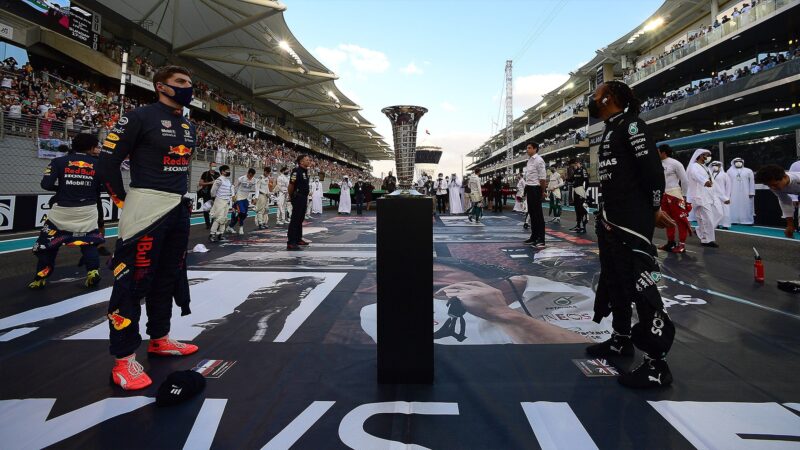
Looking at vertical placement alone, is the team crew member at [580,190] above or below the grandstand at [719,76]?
below

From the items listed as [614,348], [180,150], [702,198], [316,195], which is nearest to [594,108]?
[614,348]

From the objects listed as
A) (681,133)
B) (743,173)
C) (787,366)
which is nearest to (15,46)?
(787,366)

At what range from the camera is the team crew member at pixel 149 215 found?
1987 mm

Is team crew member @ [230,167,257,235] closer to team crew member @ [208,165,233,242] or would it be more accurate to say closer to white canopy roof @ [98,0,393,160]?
team crew member @ [208,165,233,242]

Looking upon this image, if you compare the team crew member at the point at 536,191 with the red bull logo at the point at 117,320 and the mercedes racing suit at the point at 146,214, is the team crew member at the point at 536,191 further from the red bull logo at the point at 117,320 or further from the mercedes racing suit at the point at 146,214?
the red bull logo at the point at 117,320

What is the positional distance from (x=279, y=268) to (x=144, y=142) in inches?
123

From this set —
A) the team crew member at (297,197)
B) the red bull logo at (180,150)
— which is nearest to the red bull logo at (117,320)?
the red bull logo at (180,150)

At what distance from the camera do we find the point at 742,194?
33.9 feet

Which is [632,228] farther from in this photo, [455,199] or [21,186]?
[455,199]

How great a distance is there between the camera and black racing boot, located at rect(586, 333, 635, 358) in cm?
230

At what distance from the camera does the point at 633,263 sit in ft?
6.81

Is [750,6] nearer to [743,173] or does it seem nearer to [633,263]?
[743,173]

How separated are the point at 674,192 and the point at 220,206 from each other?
831cm

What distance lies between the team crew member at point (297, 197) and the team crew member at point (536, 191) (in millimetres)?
4120
